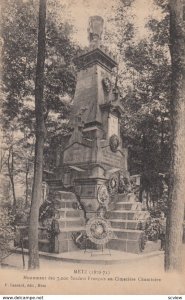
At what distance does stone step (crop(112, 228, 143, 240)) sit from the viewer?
1191 centimetres

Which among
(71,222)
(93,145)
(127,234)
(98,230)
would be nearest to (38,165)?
(98,230)

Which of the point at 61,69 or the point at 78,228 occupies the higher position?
the point at 61,69

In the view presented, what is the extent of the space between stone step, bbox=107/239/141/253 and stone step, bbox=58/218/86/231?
1209 mm

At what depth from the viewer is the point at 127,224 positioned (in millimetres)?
12547

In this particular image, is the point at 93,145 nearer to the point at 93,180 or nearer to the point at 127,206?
the point at 93,180

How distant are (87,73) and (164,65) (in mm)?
3779

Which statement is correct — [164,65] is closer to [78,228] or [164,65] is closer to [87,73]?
[87,73]

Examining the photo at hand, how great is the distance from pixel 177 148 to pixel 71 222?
6.18m

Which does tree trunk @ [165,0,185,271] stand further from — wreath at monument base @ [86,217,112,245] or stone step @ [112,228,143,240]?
stone step @ [112,228,143,240]

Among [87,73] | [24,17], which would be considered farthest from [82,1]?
[87,73]

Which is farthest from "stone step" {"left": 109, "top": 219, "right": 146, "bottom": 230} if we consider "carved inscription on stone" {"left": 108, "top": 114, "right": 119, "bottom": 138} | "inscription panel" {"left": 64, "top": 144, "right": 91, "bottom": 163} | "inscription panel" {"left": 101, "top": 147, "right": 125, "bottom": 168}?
"carved inscription on stone" {"left": 108, "top": 114, "right": 119, "bottom": 138}

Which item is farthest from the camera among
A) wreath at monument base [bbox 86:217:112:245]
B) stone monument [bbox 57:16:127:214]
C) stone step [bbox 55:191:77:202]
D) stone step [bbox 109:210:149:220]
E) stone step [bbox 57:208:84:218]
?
stone monument [bbox 57:16:127:214]

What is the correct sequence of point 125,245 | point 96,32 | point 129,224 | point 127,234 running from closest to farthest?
1. point 125,245
2. point 127,234
3. point 129,224
4. point 96,32

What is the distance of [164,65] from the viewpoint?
54.0 feet
